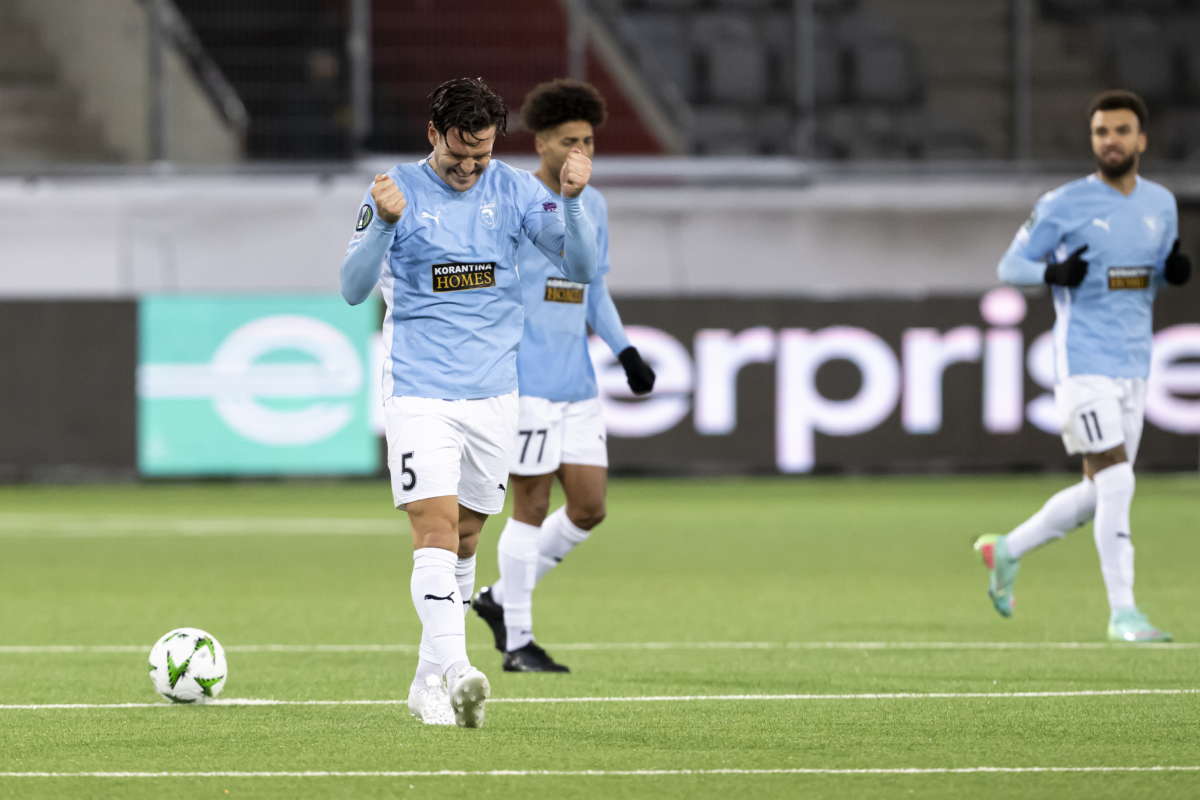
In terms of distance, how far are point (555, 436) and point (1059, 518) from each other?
2474 mm

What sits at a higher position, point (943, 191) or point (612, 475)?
point (943, 191)

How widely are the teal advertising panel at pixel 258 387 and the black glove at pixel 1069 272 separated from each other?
10.2 m

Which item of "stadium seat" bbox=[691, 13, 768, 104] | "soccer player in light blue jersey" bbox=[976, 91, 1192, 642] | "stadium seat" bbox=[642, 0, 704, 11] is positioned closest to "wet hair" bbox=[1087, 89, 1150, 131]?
"soccer player in light blue jersey" bbox=[976, 91, 1192, 642]

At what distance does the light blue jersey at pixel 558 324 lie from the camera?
8398 millimetres

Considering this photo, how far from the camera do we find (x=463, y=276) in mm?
6773

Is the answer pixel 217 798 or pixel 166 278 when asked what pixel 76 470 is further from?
pixel 217 798

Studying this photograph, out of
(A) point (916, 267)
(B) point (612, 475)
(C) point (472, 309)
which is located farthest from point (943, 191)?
(C) point (472, 309)

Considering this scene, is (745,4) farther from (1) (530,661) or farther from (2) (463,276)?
(2) (463,276)

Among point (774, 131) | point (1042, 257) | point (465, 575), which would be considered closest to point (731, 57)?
point (774, 131)

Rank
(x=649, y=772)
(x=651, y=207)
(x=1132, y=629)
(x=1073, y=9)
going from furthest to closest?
(x=1073, y=9), (x=651, y=207), (x=1132, y=629), (x=649, y=772)

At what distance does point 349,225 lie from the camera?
21391mm

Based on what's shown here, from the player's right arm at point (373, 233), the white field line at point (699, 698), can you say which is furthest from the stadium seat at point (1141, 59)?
the player's right arm at point (373, 233)

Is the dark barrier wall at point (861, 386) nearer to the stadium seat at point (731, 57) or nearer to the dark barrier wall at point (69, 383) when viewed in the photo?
the dark barrier wall at point (69, 383)

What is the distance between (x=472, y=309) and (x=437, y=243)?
25 centimetres
